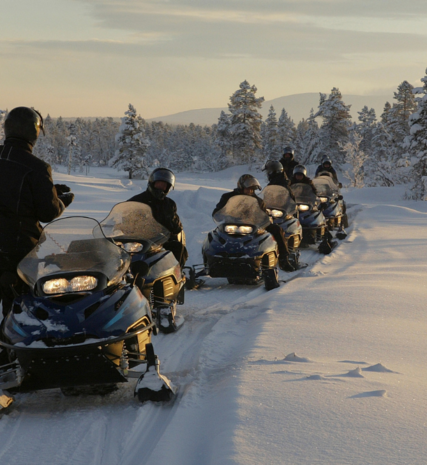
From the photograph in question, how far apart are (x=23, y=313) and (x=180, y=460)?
60.1 inches

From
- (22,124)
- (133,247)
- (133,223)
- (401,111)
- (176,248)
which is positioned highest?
(401,111)

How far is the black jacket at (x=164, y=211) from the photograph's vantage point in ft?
21.9

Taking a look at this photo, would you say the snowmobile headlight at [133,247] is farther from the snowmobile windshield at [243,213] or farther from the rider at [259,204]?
the rider at [259,204]

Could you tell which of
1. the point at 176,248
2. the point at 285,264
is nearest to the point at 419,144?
the point at 285,264

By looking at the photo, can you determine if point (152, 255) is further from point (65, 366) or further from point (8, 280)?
point (65, 366)

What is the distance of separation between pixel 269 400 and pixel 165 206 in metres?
3.64

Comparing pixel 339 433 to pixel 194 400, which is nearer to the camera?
pixel 339 433

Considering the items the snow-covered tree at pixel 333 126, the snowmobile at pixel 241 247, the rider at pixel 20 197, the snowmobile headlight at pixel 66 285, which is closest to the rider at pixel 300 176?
the snowmobile at pixel 241 247

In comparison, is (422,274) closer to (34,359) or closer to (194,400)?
(194,400)

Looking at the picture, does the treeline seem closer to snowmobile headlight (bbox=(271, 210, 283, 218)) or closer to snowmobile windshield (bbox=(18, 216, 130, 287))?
snowmobile headlight (bbox=(271, 210, 283, 218))

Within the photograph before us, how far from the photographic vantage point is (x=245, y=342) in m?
5.39

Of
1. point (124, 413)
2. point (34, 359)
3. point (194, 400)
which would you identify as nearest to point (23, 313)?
point (34, 359)

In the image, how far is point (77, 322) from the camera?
3734 mm

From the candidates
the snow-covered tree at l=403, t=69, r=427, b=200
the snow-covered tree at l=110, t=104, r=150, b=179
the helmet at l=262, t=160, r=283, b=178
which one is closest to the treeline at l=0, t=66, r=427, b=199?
the snow-covered tree at l=110, t=104, r=150, b=179
